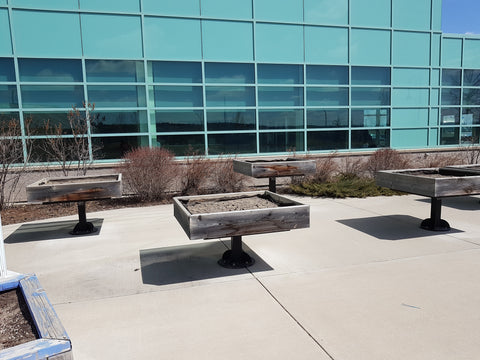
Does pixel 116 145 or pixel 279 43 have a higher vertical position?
pixel 279 43

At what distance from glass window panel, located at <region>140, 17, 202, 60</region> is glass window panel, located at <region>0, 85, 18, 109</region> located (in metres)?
3.50

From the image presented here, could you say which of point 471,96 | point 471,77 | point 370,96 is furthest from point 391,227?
point 471,77

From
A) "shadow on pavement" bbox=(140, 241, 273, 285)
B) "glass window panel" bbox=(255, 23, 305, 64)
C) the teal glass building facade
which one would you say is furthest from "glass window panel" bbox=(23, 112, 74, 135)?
"shadow on pavement" bbox=(140, 241, 273, 285)

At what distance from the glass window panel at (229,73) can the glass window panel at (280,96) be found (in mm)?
518

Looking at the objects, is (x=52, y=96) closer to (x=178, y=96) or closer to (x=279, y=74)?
(x=178, y=96)

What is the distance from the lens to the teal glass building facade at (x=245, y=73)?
927 cm

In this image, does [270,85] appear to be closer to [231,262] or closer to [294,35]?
[294,35]

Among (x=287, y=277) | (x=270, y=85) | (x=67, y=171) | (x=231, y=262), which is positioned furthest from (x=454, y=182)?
(x=67, y=171)

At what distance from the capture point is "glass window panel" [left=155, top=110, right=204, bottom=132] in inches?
397

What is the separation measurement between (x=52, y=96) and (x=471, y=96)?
1396cm

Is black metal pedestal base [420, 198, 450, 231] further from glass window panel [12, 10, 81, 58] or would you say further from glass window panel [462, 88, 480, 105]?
glass window panel [462, 88, 480, 105]

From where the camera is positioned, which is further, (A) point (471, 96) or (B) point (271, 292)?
(A) point (471, 96)

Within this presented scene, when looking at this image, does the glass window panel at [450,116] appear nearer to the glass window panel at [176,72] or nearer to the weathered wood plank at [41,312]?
the glass window panel at [176,72]

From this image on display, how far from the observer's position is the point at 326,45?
11.3 m
